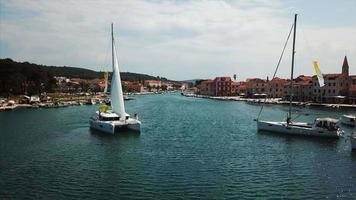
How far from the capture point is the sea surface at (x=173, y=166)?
2495 cm

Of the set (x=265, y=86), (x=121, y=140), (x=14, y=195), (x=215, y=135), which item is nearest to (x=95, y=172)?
(x=14, y=195)

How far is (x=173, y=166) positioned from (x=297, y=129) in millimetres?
21568

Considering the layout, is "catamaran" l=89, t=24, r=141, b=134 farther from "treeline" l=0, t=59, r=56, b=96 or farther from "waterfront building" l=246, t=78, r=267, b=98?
"waterfront building" l=246, t=78, r=267, b=98

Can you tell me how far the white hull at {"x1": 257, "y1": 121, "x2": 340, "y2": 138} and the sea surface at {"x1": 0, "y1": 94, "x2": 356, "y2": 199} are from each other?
1.26 m

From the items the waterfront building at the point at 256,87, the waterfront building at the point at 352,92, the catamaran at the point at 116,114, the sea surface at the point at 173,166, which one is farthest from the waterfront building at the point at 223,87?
the catamaran at the point at 116,114

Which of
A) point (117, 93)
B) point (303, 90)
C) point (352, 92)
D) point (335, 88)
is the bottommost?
point (117, 93)

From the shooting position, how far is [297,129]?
155ft

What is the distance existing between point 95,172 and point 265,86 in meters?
133

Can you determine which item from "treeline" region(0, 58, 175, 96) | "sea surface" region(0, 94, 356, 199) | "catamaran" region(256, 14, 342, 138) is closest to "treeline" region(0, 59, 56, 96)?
"treeline" region(0, 58, 175, 96)

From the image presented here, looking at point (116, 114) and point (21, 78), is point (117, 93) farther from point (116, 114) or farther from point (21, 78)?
point (21, 78)

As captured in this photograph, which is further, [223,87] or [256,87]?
[223,87]

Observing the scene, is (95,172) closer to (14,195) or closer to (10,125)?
(14,195)

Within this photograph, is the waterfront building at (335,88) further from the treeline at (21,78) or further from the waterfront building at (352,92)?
the treeline at (21,78)

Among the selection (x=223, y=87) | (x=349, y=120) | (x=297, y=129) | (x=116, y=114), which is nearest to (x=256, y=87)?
(x=223, y=87)
